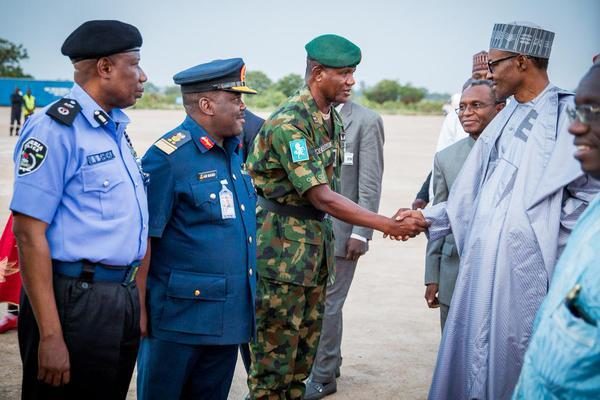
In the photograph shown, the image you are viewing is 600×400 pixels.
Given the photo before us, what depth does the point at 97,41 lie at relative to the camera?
3.18 m

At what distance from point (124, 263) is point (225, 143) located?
0.95m

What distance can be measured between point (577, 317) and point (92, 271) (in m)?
1.97

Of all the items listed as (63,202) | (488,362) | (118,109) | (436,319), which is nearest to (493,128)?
(488,362)

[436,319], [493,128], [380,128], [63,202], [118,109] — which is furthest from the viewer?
[436,319]

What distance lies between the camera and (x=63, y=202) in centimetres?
303

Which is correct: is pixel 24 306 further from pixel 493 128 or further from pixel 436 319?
pixel 436 319

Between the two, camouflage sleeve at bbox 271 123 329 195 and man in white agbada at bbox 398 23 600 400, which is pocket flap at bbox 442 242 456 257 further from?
camouflage sleeve at bbox 271 123 329 195

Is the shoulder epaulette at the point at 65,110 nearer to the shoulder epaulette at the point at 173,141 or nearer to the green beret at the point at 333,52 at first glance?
the shoulder epaulette at the point at 173,141

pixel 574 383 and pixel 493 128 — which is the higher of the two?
pixel 493 128

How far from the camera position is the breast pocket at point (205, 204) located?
11.6 feet

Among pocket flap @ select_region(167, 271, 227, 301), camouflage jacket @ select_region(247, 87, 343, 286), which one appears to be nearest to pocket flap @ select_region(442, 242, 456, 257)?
camouflage jacket @ select_region(247, 87, 343, 286)

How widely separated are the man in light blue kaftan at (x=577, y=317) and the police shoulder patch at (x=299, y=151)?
2158 mm

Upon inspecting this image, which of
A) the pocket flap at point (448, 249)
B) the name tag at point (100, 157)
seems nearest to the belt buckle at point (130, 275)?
the name tag at point (100, 157)

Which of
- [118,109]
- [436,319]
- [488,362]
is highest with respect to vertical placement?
[118,109]
